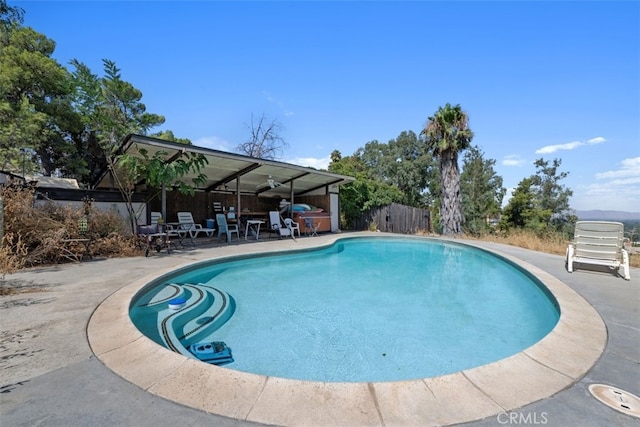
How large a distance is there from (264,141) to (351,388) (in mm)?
21082

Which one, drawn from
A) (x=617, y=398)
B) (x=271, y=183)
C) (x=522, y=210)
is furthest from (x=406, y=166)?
(x=617, y=398)

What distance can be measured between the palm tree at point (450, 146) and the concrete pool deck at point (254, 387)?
10821 mm

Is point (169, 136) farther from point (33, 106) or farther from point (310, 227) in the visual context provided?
point (310, 227)

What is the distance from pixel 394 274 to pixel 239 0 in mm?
8415

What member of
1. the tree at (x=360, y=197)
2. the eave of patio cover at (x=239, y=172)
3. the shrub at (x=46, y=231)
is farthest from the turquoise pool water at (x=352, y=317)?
the tree at (x=360, y=197)

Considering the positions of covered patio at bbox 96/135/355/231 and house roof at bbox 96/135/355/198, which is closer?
house roof at bbox 96/135/355/198

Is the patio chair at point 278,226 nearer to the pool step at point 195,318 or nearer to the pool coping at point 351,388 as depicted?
the pool step at point 195,318

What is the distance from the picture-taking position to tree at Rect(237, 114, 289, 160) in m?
21.1

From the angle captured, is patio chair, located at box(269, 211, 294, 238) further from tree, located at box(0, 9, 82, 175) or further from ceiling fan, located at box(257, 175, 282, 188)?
tree, located at box(0, 9, 82, 175)

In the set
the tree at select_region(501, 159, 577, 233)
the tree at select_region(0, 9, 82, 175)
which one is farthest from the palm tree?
the tree at select_region(0, 9, 82, 175)

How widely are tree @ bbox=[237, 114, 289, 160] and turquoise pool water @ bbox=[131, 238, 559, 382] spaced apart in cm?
1539

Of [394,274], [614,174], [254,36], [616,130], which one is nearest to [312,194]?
[254,36]

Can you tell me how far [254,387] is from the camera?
1896 mm

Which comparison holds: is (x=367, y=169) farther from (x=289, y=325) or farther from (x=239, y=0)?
(x=289, y=325)
